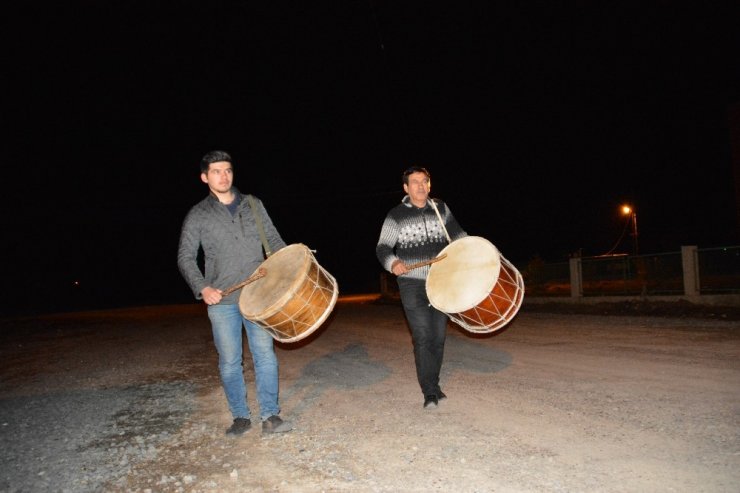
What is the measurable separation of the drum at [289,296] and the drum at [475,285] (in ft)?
2.80

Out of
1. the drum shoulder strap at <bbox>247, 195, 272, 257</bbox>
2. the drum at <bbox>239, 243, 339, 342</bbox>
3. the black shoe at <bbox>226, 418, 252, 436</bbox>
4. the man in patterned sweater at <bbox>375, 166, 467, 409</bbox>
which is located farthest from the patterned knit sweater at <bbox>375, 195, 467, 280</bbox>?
the black shoe at <bbox>226, 418, 252, 436</bbox>

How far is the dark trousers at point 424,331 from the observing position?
4027 millimetres

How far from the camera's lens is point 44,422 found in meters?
4.30

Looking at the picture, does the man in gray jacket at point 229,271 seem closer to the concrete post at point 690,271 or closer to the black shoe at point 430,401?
the black shoe at point 430,401

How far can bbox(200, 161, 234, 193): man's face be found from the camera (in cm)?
360

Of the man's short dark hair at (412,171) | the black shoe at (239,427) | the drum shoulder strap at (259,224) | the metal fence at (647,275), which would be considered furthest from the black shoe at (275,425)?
the metal fence at (647,275)

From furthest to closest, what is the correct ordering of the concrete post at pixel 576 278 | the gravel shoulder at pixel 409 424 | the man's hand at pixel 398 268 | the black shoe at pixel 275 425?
the concrete post at pixel 576 278, the man's hand at pixel 398 268, the black shoe at pixel 275 425, the gravel shoulder at pixel 409 424

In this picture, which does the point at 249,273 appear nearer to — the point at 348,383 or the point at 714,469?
the point at 348,383

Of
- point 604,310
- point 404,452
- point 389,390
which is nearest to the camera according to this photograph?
point 404,452

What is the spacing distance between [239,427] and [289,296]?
109cm

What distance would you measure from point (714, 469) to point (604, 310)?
1017cm

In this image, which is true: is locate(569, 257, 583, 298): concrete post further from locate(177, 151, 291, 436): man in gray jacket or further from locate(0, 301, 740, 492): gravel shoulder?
locate(177, 151, 291, 436): man in gray jacket

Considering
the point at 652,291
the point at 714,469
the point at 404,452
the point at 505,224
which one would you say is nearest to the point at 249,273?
the point at 404,452

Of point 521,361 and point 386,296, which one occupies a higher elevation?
point 521,361
